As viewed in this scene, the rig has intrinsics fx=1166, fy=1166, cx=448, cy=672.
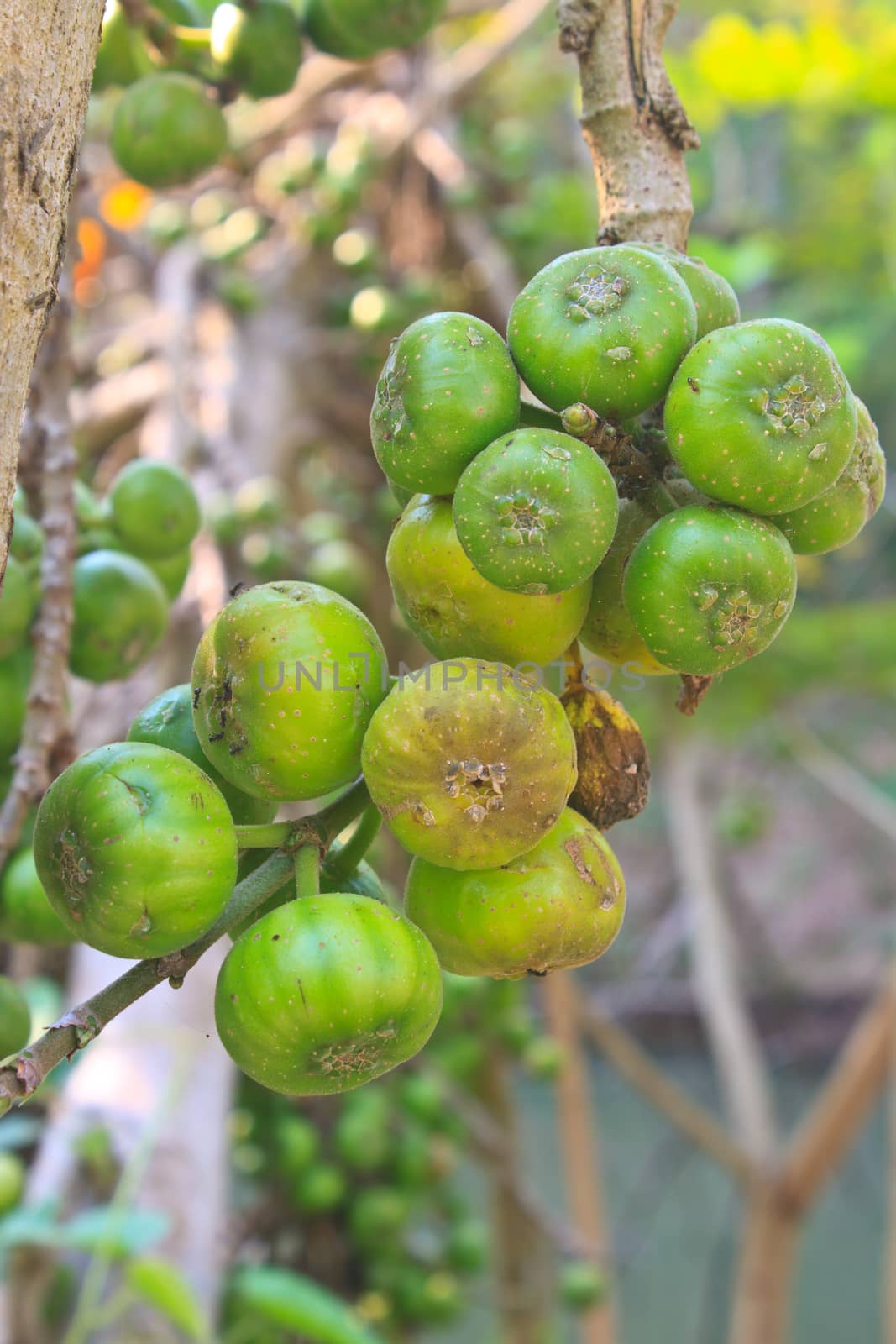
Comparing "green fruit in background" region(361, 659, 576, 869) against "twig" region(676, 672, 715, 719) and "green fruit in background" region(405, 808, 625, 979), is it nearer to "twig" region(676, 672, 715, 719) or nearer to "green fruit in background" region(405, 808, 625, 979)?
"green fruit in background" region(405, 808, 625, 979)

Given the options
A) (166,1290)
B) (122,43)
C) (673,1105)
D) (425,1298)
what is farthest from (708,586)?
(673,1105)

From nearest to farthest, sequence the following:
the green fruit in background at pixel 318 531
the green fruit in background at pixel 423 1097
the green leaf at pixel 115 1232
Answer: the green leaf at pixel 115 1232 < the green fruit in background at pixel 423 1097 < the green fruit in background at pixel 318 531

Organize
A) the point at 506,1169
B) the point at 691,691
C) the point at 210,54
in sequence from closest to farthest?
the point at 691,691 < the point at 210,54 < the point at 506,1169

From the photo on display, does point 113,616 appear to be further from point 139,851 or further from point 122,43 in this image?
point 122,43

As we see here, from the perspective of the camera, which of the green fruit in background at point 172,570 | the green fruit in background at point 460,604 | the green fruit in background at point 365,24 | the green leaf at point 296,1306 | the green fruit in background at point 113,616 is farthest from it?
the green leaf at point 296,1306

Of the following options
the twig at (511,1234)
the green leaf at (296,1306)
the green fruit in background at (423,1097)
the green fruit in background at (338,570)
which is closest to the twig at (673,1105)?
the twig at (511,1234)

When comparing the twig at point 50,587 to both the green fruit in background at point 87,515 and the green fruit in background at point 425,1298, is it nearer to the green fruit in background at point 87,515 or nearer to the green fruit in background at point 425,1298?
the green fruit in background at point 87,515
